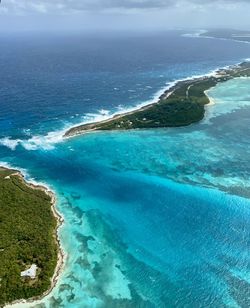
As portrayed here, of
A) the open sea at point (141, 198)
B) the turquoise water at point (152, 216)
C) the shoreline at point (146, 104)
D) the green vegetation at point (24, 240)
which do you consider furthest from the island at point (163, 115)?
the green vegetation at point (24, 240)

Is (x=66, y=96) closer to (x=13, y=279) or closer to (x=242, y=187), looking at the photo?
(x=242, y=187)

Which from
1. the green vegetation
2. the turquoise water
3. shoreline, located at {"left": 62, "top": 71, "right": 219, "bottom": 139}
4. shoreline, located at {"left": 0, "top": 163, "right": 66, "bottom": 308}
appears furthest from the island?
the green vegetation

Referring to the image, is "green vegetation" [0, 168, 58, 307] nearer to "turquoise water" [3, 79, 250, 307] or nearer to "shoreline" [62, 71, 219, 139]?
"turquoise water" [3, 79, 250, 307]

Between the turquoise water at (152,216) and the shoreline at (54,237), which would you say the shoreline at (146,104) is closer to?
the turquoise water at (152,216)

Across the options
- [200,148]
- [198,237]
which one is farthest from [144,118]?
[198,237]

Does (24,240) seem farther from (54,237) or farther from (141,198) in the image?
(141,198)

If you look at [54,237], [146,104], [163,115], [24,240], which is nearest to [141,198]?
[54,237]

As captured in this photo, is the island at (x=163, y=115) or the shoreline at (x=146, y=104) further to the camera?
the shoreline at (x=146, y=104)
